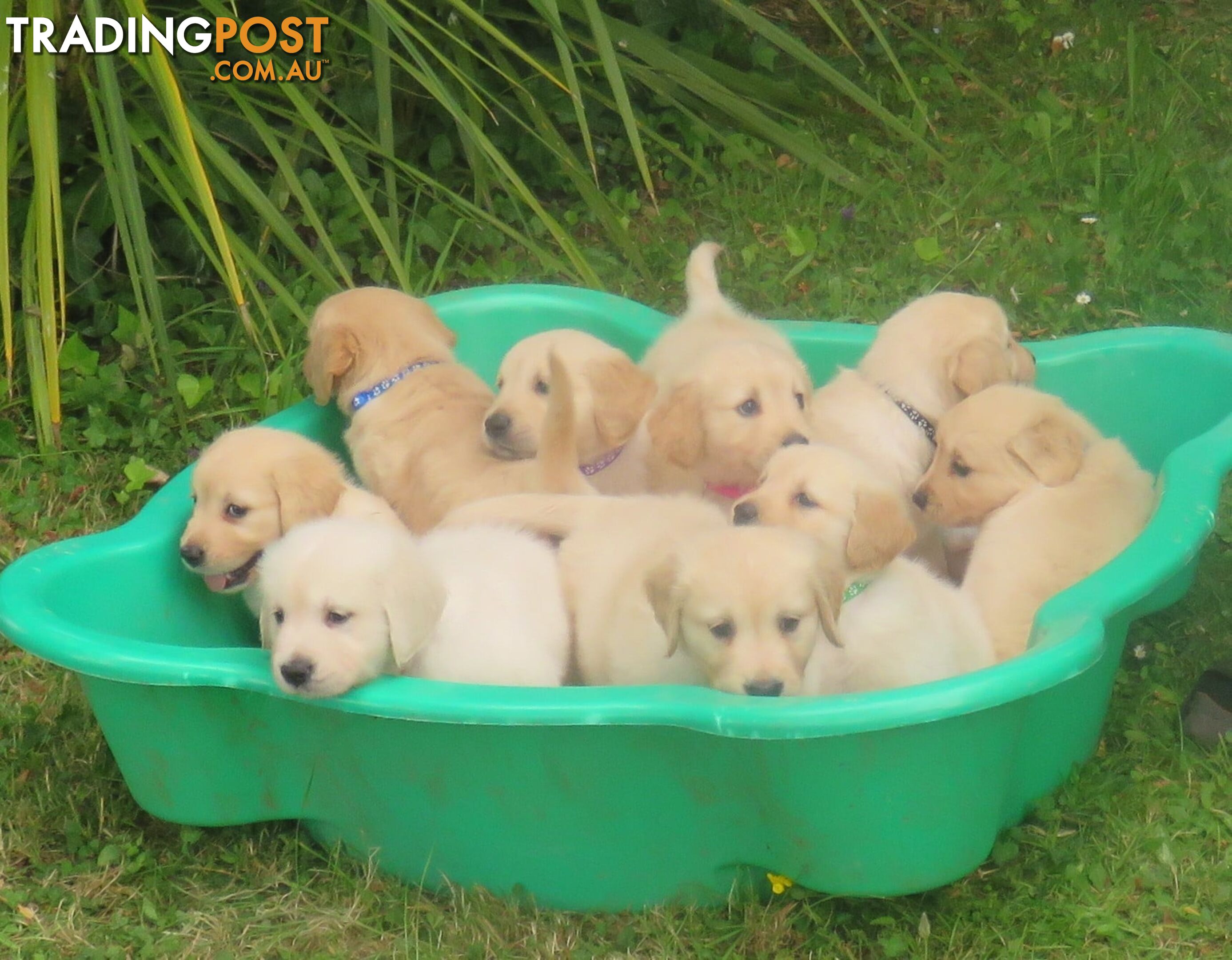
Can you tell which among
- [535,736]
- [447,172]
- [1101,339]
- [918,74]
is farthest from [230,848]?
[918,74]

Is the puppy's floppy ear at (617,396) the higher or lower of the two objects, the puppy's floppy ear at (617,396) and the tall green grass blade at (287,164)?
the lower

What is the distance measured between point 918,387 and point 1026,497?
15.5 inches

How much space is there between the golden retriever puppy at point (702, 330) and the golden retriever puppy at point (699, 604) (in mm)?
613

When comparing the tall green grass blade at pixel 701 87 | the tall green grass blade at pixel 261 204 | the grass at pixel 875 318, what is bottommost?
the grass at pixel 875 318

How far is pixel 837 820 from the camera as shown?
7.32 feet

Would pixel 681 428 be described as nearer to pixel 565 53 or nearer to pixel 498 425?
pixel 498 425

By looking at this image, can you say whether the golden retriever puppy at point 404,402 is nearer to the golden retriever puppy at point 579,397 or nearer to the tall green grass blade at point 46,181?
the golden retriever puppy at point 579,397

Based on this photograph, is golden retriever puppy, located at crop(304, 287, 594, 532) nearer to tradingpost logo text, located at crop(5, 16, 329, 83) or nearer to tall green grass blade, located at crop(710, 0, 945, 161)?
tradingpost logo text, located at crop(5, 16, 329, 83)

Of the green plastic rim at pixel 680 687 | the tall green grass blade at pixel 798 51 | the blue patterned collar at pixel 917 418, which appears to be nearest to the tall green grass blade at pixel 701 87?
the tall green grass blade at pixel 798 51

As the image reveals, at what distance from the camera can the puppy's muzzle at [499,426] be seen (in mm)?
3104

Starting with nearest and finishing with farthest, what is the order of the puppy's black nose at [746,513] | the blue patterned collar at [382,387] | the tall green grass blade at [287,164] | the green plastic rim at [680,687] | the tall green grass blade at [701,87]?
1. the green plastic rim at [680,687]
2. the puppy's black nose at [746,513]
3. the blue patterned collar at [382,387]
4. the tall green grass blade at [287,164]
5. the tall green grass blade at [701,87]

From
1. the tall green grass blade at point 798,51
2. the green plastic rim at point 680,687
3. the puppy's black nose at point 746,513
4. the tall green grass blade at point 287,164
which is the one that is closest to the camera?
the green plastic rim at point 680,687

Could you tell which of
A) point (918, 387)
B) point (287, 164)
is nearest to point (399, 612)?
point (918, 387)

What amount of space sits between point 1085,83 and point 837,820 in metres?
3.69
